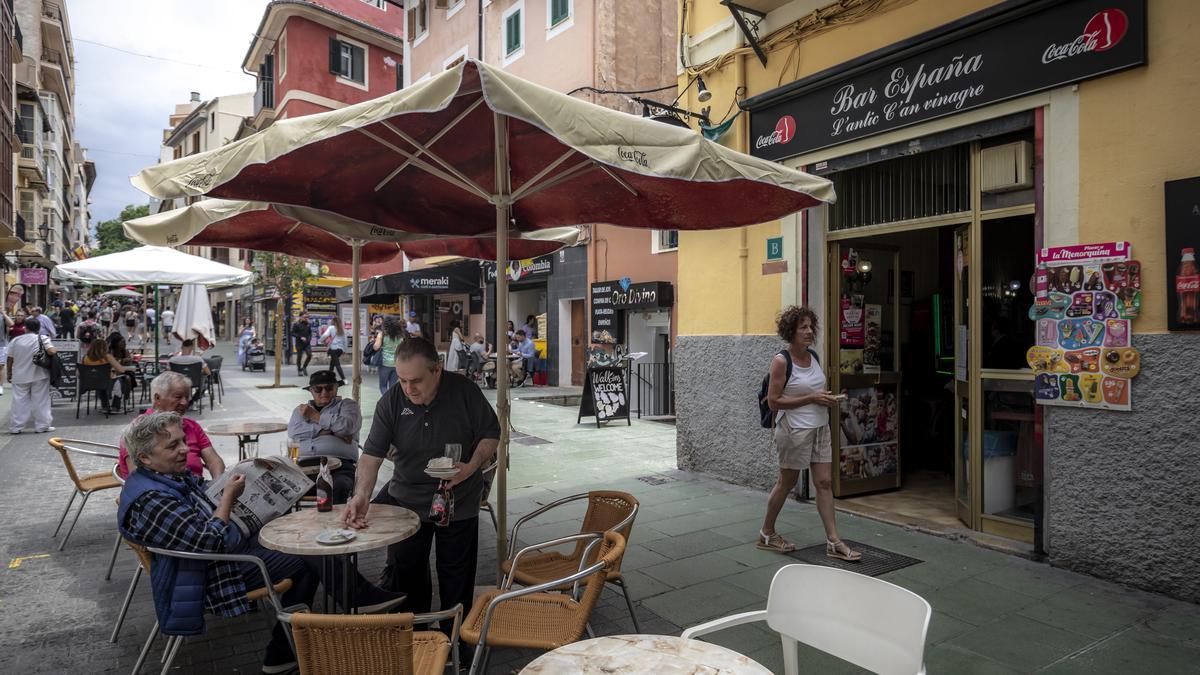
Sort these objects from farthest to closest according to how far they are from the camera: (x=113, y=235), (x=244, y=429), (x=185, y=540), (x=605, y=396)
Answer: (x=113, y=235) < (x=605, y=396) < (x=244, y=429) < (x=185, y=540)

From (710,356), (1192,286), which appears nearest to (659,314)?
(710,356)

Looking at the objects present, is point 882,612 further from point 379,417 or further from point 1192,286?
point 1192,286

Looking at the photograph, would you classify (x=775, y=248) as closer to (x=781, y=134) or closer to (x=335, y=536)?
(x=781, y=134)

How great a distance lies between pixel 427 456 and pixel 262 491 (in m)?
0.83

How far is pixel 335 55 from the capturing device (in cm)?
2725

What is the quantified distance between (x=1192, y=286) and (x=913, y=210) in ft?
7.19

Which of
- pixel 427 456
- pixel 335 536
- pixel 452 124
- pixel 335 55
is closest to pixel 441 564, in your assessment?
pixel 427 456

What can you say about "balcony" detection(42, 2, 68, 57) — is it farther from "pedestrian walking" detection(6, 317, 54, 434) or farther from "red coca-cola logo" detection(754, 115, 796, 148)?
"red coca-cola logo" detection(754, 115, 796, 148)

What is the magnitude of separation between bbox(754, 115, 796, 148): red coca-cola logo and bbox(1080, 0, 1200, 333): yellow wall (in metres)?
2.45

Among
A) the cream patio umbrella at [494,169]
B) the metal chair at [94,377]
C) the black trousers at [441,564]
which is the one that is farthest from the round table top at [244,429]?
the metal chair at [94,377]

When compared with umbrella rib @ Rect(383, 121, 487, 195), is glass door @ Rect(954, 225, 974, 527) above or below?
below

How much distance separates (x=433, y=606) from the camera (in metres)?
3.98

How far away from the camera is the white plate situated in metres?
2.89

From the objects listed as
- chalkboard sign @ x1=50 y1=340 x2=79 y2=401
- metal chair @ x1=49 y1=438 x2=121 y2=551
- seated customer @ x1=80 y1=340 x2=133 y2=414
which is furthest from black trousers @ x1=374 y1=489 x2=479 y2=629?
chalkboard sign @ x1=50 y1=340 x2=79 y2=401
